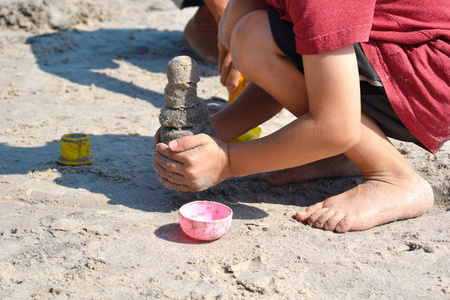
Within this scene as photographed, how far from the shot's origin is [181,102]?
2168 millimetres

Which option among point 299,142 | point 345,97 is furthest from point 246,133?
point 345,97

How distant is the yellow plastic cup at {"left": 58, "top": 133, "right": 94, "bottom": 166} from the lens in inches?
103

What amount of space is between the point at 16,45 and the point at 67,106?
1.69 meters

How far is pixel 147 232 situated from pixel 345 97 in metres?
0.82

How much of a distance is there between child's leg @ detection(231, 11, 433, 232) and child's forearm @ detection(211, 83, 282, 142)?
0.34 m

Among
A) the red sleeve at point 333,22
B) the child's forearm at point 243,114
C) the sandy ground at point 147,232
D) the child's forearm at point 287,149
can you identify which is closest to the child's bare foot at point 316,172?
the sandy ground at point 147,232

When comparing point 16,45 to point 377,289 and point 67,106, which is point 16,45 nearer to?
point 67,106

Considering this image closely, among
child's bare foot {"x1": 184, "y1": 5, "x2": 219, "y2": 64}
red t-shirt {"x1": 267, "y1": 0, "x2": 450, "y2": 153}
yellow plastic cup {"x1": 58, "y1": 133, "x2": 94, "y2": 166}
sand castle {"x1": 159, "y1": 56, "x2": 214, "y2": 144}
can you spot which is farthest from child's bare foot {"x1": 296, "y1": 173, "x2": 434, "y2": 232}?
child's bare foot {"x1": 184, "y1": 5, "x2": 219, "y2": 64}

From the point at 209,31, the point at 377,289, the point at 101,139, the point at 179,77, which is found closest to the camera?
the point at 377,289

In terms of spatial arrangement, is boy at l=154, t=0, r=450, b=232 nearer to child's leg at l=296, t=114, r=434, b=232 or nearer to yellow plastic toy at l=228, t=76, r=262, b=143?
child's leg at l=296, t=114, r=434, b=232

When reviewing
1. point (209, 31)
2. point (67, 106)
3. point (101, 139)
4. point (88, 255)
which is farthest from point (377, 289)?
point (209, 31)

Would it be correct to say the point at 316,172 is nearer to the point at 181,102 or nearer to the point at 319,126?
the point at 319,126

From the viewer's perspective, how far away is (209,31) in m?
4.89

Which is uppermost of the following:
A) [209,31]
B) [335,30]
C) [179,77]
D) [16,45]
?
[335,30]
